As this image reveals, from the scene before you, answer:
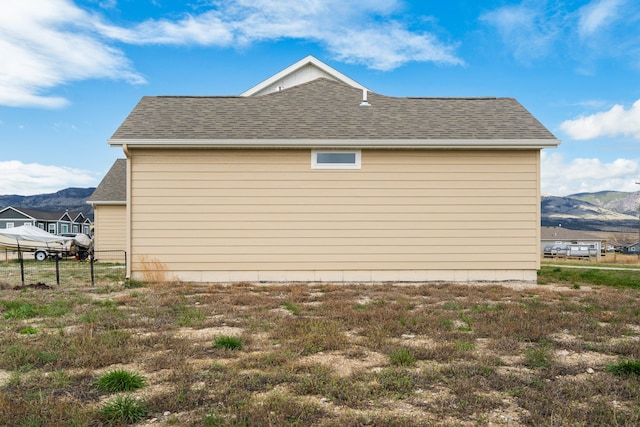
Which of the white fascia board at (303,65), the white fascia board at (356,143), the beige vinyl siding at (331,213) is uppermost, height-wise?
the white fascia board at (303,65)

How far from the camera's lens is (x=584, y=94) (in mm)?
28219

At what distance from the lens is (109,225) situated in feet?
60.7

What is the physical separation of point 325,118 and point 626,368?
312 inches

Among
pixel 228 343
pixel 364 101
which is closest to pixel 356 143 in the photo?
pixel 364 101

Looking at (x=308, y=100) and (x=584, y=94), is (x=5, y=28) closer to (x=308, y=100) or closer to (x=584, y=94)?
(x=308, y=100)

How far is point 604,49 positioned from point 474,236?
17.9m

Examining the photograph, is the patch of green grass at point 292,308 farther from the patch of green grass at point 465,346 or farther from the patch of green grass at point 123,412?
the patch of green grass at point 123,412

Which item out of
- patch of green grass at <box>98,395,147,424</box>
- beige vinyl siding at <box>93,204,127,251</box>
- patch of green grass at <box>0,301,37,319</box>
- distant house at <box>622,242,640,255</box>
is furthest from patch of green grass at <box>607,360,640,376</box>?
distant house at <box>622,242,640,255</box>

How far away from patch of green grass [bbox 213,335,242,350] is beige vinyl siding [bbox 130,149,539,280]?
199 inches

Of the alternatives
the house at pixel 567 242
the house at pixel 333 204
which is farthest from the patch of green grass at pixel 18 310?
the house at pixel 567 242

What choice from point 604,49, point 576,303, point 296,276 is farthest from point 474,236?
point 604,49

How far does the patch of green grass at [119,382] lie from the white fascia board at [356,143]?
651 cm

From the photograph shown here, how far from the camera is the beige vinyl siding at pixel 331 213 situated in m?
9.38

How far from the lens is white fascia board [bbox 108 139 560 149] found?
30.1ft
